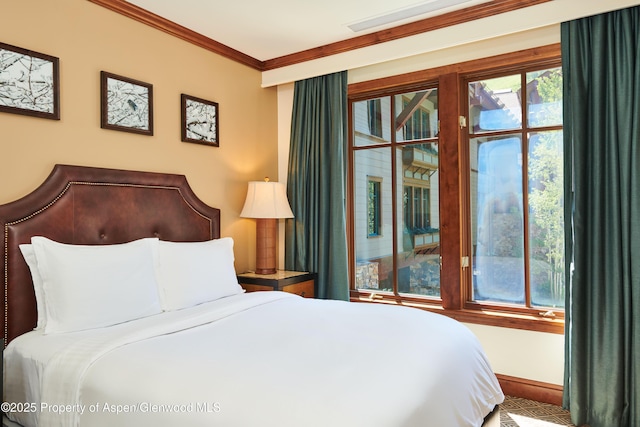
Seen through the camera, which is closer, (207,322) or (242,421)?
(242,421)

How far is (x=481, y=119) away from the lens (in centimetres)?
330

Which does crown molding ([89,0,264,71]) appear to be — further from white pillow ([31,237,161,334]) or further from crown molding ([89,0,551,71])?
white pillow ([31,237,161,334])

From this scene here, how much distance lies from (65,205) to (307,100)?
2.19 meters

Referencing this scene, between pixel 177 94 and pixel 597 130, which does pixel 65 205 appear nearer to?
pixel 177 94

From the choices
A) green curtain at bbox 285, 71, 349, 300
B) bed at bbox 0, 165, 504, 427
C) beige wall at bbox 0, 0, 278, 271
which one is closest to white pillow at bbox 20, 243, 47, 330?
bed at bbox 0, 165, 504, 427

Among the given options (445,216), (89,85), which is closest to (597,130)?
(445,216)

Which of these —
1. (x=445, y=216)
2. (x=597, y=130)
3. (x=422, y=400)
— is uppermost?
(x=597, y=130)

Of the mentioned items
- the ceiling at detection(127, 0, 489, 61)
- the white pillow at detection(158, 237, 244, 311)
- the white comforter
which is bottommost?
the white comforter

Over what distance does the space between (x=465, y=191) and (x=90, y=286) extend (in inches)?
102

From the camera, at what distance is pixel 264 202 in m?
3.64

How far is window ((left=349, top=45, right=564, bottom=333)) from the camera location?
3045 millimetres

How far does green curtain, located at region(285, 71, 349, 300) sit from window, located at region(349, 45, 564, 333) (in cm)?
23

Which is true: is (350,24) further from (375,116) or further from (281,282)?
(281,282)

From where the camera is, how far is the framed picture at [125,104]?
9.20 ft
